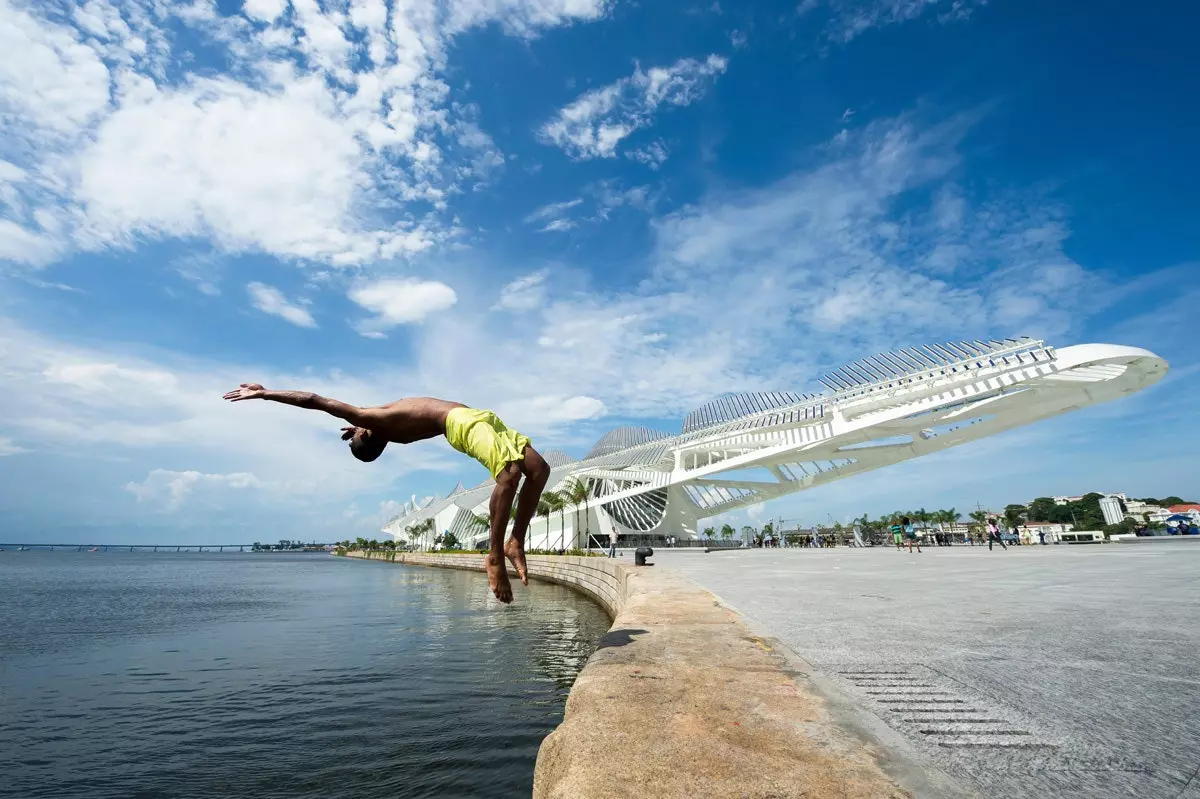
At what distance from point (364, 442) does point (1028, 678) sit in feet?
16.7

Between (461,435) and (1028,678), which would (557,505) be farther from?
(1028,678)

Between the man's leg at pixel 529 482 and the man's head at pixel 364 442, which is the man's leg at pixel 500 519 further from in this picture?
the man's head at pixel 364 442

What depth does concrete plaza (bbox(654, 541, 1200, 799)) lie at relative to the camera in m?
2.48

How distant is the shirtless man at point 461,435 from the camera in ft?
15.0

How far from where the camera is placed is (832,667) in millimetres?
4312

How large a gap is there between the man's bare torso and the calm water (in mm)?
3224

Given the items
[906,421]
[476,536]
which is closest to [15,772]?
[906,421]

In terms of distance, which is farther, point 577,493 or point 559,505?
point 559,505

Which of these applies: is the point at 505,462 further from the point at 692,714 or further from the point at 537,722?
the point at 537,722

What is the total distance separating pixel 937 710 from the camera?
3.27 meters

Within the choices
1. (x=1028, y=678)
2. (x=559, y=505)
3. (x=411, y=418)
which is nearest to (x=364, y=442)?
(x=411, y=418)

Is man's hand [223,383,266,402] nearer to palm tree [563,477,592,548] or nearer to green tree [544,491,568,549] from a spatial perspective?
palm tree [563,477,592,548]

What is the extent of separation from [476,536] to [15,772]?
77.5 metres

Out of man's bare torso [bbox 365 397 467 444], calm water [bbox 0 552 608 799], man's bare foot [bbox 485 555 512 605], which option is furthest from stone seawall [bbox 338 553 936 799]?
calm water [bbox 0 552 608 799]
